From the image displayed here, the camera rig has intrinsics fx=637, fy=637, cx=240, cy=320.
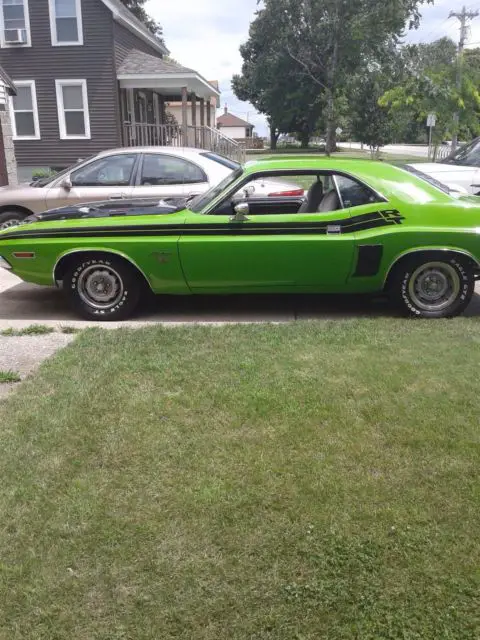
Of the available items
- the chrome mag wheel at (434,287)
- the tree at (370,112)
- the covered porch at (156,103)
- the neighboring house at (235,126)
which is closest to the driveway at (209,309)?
the chrome mag wheel at (434,287)

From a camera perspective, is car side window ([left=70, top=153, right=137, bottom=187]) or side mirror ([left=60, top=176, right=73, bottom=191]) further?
side mirror ([left=60, top=176, right=73, bottom=191])

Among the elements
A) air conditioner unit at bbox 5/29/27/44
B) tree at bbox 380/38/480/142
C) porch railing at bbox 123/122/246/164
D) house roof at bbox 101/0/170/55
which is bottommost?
porch railing at bbox 123/122/246/164

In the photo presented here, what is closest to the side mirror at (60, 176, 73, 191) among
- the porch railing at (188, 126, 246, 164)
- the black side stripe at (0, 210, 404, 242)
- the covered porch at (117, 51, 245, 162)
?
the black side stripe at (0, 210, 404, 242)

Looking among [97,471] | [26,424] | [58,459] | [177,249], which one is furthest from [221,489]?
[177,249]

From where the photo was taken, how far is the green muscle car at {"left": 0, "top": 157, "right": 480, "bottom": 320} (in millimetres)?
5652

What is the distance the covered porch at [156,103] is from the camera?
19953mm

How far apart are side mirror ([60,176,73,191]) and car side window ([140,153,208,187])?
1087mm

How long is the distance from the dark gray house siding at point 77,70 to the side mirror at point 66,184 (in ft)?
38.9

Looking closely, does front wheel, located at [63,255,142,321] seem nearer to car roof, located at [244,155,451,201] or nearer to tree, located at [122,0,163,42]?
car roof, located at [244,155,451,201]

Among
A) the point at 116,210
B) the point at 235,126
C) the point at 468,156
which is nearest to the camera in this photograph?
the point at 116,210

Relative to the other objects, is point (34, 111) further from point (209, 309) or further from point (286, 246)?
point (286, 246)

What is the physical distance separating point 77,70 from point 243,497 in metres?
19.8

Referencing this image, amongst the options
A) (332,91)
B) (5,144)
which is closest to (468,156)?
(5,144)

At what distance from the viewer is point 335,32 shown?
39.1 metres
